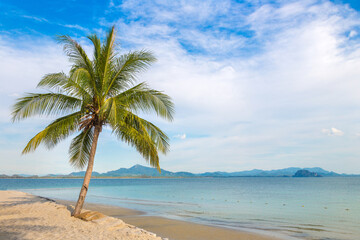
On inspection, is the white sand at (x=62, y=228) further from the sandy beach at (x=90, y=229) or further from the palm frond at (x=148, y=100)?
the palm frond at (x=148, y=100)

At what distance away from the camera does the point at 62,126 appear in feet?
33.4

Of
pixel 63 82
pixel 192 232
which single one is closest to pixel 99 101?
pixel 63 82

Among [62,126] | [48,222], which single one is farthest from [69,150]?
[48,222]

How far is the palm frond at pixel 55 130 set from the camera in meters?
9.93

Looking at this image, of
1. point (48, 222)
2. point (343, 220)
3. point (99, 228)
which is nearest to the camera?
point (99, 228)

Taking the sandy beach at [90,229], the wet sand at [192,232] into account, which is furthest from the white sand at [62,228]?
the wet sand at [192,232]

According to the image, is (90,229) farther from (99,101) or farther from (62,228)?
(99,101)

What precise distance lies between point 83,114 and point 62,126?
2.85 feet

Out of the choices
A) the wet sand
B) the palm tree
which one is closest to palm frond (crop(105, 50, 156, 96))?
the palm tree

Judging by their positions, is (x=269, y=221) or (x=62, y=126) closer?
(x=62, y=126)

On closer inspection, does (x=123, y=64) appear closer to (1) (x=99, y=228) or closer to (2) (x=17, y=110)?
(2) (x=17, y=110)

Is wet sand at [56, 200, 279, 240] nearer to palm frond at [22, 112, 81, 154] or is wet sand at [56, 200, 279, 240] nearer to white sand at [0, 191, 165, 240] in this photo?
white sand at [0, 191, 165, 240]

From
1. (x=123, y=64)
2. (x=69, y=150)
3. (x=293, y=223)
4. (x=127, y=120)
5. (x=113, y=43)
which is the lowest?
(x=293, y=223)

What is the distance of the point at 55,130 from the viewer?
1028 centimetres
